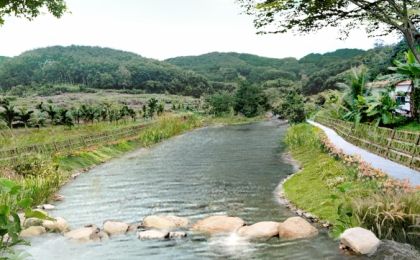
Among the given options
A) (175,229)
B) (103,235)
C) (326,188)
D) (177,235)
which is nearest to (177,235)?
(177,235)

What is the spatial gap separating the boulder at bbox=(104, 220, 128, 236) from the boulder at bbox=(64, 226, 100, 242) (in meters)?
0.34

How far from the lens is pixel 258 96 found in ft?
334

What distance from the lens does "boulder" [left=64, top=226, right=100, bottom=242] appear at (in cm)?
1399

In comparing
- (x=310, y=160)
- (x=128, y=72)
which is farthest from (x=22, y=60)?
(x=310, y=160)

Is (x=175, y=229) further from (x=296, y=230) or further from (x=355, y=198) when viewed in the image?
(x=355, y=198)

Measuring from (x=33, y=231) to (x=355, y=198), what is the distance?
972 centimetres

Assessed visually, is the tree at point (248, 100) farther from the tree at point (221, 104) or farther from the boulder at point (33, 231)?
the boulder at point (33, 231)

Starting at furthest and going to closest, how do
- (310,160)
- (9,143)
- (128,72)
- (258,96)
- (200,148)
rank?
1. (128,72)
2. (258,96)
3. (200,148)
4. (9,143)
5. (310,160)

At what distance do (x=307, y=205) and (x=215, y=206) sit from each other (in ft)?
11.9

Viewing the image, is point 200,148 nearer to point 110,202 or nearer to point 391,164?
point 110,202

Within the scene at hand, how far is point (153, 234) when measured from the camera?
14117 mm

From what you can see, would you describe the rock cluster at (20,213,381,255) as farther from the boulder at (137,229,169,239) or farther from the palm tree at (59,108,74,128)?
the palm tree at (59,108,74,128)

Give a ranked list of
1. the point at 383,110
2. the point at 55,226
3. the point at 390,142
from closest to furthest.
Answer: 1. the point at 55,226
2. the point at 390,142
3. the point at 383,110

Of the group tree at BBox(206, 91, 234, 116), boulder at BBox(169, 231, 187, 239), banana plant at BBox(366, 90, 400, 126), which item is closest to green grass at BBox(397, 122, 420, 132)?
banana plant at BBox(366, 90, 400, 126)
